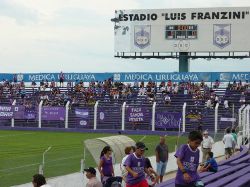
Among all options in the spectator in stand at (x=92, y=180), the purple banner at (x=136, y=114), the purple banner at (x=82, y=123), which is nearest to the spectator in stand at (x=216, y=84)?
the purple banner at (x=136, y=114)

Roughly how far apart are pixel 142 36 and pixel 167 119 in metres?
11.7

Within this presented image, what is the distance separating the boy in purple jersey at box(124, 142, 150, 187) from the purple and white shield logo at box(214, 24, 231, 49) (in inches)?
1590

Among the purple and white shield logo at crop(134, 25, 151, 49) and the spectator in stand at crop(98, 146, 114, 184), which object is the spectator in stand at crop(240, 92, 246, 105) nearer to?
the purple and white shield logo at crop(134, 25, 151, 49)

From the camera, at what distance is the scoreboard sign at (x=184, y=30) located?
5219 centimetres

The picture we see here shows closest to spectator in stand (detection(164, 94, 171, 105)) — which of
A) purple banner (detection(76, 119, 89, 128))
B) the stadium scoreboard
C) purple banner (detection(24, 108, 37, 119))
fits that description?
purple banner (detection(76, 119, 89, 128))

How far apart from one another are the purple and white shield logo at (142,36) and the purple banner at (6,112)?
12.1 meters

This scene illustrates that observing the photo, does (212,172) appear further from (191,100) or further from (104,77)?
(104,77)

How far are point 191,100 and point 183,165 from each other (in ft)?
115

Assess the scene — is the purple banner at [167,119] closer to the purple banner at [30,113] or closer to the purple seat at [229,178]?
the purple banner at [30,113]

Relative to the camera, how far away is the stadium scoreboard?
52.8 metres

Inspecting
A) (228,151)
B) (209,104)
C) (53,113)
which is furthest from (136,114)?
(228,151)

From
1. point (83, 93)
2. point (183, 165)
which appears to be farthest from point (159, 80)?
point (183, 165)

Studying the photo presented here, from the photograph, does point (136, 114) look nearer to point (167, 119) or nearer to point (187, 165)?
point (167, 119)

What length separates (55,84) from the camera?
55.1 metres
